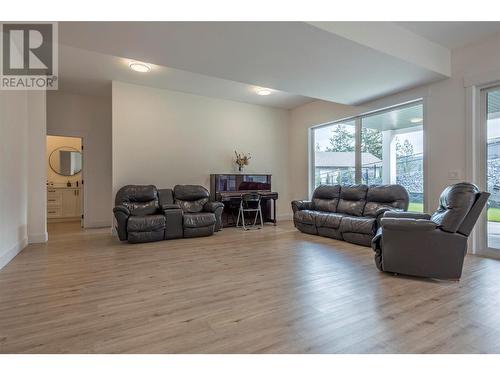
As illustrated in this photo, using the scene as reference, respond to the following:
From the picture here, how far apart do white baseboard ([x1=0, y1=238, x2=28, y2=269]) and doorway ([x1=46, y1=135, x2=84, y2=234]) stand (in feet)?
9.43

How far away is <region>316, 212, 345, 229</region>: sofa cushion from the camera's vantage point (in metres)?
4.54

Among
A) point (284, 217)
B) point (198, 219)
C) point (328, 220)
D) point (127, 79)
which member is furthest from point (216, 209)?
point (127, 79)

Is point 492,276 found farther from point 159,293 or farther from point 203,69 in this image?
point 203,69

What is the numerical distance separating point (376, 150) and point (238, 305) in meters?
4.36

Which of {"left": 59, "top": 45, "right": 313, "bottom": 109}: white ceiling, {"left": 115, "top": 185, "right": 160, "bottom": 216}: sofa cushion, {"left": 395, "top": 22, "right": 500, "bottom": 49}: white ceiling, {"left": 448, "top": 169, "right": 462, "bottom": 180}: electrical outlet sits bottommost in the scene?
{"left": 115, "top": 185, "right": 160, "bottom": 216}: sofa cushion

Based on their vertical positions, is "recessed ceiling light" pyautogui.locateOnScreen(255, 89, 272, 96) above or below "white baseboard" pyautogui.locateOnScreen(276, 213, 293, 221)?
above

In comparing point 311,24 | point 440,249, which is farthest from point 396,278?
point 311,24

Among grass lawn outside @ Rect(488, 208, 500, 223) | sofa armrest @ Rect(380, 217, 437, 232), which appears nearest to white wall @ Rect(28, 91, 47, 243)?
sofa armrest @ Rect(380, 217, 437, 232)

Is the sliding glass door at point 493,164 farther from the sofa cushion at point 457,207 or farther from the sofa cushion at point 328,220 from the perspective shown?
the sofa cushion at point 328,220

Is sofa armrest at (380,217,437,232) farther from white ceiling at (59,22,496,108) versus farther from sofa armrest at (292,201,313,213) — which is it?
sofa armrest at (292,201,313,213)

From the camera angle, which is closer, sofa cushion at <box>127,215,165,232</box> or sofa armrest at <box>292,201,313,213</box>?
sofa cushion at <box>127,215,165,232</box>

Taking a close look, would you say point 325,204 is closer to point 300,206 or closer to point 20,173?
point 300,206

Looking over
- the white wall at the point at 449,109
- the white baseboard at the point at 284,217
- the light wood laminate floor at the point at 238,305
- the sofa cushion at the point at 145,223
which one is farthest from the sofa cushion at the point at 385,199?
the sofa cushion at the point at 145,223
